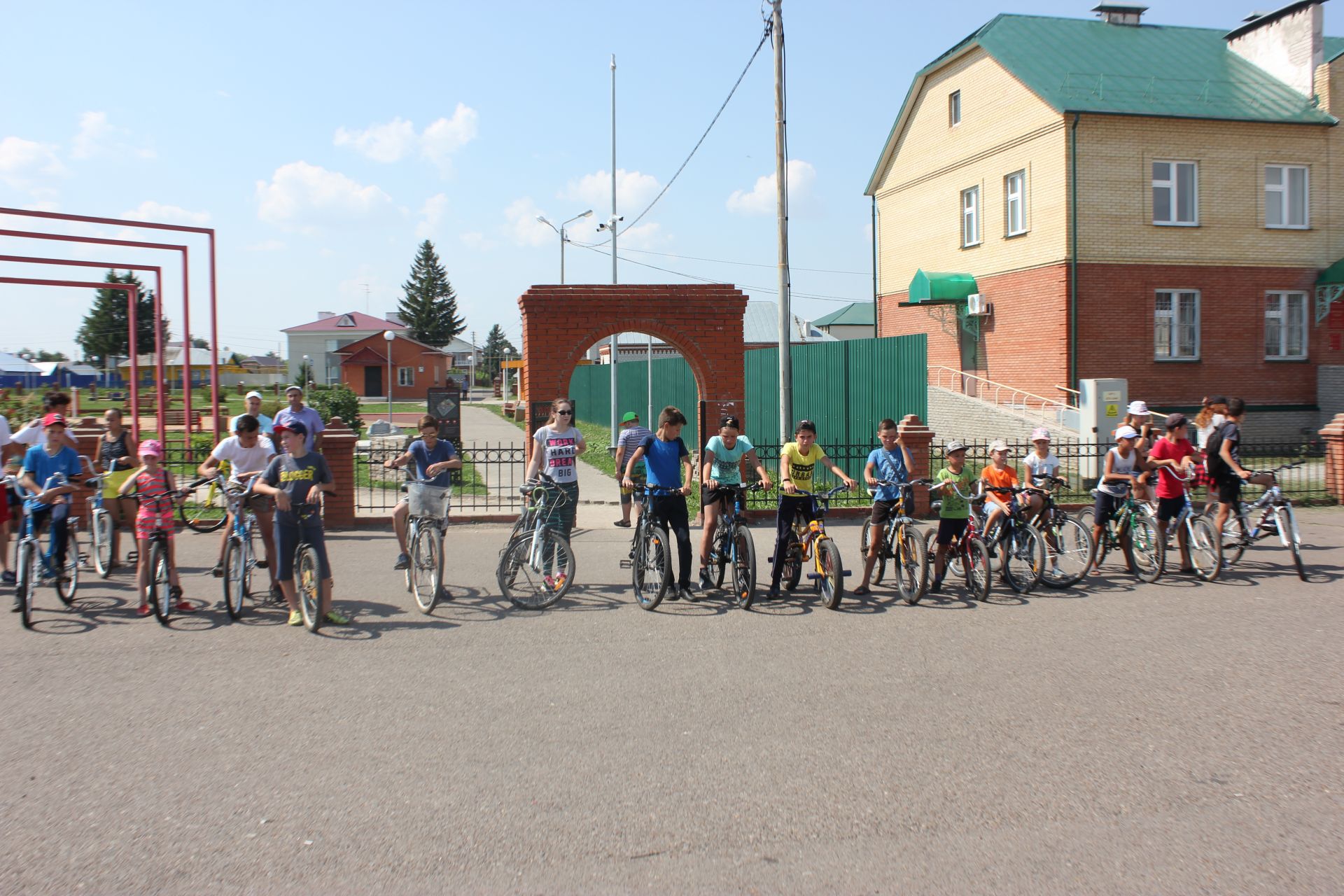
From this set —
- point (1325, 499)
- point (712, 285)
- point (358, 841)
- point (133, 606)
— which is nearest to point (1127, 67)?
point (1325, 499)

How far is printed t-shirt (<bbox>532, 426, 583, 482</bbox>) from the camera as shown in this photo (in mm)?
9953

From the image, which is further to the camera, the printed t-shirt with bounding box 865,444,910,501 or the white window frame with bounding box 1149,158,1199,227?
the white window frame with bounding box 1149,158,1199,227

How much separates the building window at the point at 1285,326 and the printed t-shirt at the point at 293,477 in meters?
24.7

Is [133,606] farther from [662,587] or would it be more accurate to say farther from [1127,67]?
[1127,67]

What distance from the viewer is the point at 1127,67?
87.9 ft

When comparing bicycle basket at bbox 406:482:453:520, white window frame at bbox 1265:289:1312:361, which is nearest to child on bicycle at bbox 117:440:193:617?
bicycle basket at bbox 406:482:453:520

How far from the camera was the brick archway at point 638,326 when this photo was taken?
627 inches

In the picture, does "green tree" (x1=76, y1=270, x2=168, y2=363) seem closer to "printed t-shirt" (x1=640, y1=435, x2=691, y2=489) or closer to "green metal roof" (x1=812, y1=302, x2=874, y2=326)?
"green metal roof" (x1=812, y1=302, x2=874, y2=326)

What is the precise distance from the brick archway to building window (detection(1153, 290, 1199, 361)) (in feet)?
45.4

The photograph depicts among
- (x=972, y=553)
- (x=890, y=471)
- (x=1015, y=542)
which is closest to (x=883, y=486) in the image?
(x=890, y=471)

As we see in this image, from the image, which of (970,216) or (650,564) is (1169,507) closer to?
(650,564)

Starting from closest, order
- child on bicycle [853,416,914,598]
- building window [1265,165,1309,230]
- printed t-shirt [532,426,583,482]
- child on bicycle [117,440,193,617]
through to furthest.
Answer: child on bicycle [117,440,193,617] < child on bicycle [853,416,914,598] < printed t-shirt [532,426,583,482] < building window [1265,165,1309,230]

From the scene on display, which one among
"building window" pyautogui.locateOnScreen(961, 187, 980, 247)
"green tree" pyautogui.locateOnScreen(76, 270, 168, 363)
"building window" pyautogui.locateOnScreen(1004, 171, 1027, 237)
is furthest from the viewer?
"green tree" pyautogui.locateOnScreen(76, 270, 168, 363)

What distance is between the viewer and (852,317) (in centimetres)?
6769
